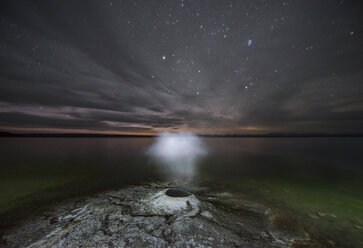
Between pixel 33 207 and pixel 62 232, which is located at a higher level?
pixel 62 232

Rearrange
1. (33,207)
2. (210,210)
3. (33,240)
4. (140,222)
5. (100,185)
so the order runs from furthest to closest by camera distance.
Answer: (100,185) < (33,207) < (210,210) < (140,222) < (33,240)

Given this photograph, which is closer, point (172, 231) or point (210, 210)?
point (172, 231)

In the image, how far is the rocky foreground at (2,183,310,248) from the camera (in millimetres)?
4551

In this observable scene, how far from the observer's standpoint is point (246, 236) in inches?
193

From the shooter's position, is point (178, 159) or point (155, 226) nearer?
point (155, 226)

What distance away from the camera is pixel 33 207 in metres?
7.04

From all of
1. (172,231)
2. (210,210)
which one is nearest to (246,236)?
(210,210)

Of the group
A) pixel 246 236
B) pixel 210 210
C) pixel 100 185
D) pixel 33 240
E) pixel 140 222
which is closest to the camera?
pixel 33 240

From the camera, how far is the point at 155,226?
5262mm

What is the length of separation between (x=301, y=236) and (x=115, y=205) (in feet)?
23.5

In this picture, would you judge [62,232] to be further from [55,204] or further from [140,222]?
[55,204]

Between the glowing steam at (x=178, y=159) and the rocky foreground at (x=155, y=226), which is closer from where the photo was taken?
the rocky foreground at (x=155, y=226)

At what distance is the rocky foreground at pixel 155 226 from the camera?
179 inches

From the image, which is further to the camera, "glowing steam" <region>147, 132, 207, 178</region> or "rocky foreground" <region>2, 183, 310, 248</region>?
"glowing steam" <region>147, 132, 207, 178</region>
